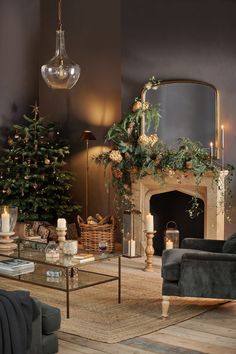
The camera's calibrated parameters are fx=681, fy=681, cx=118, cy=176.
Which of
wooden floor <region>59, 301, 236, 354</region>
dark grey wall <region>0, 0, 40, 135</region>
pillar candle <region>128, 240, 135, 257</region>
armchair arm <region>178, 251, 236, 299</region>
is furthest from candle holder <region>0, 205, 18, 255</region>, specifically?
dark grey wall <region>0, 0, 40, 135</region>

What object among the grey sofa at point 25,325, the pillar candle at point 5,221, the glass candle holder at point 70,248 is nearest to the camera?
the grey sofa at point 25,325

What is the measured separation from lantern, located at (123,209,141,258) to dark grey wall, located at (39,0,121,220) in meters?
0.62

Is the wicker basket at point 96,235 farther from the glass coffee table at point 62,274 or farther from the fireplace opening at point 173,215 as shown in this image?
the glass coffee table at point 62,274

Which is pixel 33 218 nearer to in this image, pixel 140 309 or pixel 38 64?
pixel 38 64

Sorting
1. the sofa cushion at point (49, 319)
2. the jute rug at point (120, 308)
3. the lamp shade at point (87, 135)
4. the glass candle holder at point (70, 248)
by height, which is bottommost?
the jute rug at point (120, 308)

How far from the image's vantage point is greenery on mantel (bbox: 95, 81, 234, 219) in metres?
7.76

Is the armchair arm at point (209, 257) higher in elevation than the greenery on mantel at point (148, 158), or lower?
lower

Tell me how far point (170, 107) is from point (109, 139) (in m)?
0.87

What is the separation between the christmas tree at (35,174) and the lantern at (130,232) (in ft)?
3.64

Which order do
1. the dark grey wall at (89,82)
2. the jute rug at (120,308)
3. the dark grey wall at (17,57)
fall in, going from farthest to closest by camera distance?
the dark grey wall at (17,57), the dark grey wall at (89,82), the jute rug at (120,308)

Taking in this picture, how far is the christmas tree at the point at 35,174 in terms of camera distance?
9.16 meters

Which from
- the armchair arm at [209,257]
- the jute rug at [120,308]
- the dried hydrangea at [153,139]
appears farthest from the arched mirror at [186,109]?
the armchair arm at [209,257]

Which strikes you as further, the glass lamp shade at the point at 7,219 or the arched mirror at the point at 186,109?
the arched mirror at the point at 186,109

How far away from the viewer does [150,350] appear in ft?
15.6
